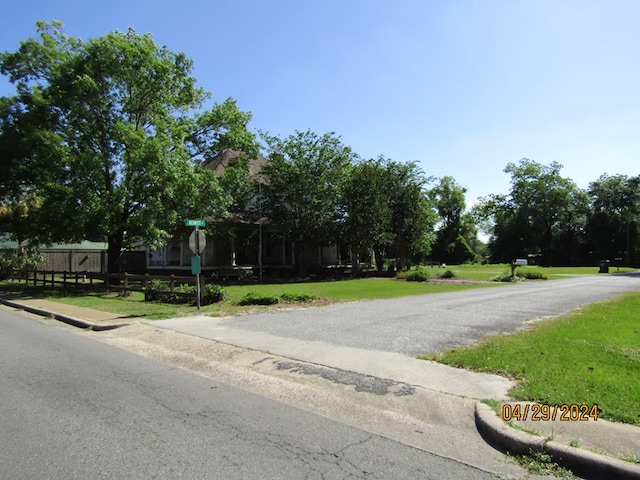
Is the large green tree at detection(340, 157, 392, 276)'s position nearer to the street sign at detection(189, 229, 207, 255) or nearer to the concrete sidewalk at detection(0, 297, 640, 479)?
the street sign at detection(189, 229, 207, 255)

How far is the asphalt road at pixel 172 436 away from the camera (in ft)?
12.7

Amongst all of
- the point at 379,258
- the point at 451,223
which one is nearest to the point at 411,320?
the point at 379,258

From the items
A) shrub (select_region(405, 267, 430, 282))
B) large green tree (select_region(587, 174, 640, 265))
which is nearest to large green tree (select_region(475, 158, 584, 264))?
large green tree (select_region(587, 174, 640, 265))

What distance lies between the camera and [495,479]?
12.2ft

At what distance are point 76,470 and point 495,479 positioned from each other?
3580 mm

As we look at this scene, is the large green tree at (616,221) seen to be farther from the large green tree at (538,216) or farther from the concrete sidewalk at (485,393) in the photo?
the concrete sidewalk at (485,393)

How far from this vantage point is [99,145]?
22.9m

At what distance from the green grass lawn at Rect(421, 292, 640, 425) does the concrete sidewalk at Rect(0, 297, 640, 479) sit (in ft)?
1.09

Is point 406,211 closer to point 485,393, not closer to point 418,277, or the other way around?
point 418,277

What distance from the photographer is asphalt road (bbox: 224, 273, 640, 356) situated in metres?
9.02

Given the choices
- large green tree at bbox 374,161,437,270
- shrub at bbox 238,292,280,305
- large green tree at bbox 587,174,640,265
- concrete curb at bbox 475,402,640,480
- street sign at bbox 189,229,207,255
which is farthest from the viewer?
large green tree at bbox 587,174,640,265

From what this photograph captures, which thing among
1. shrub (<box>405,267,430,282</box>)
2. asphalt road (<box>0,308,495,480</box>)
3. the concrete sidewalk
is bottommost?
asphalt road (<box>0,308,495,480</box>)

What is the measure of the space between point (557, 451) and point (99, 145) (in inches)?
953

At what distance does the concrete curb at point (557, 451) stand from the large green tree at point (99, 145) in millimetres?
19831
